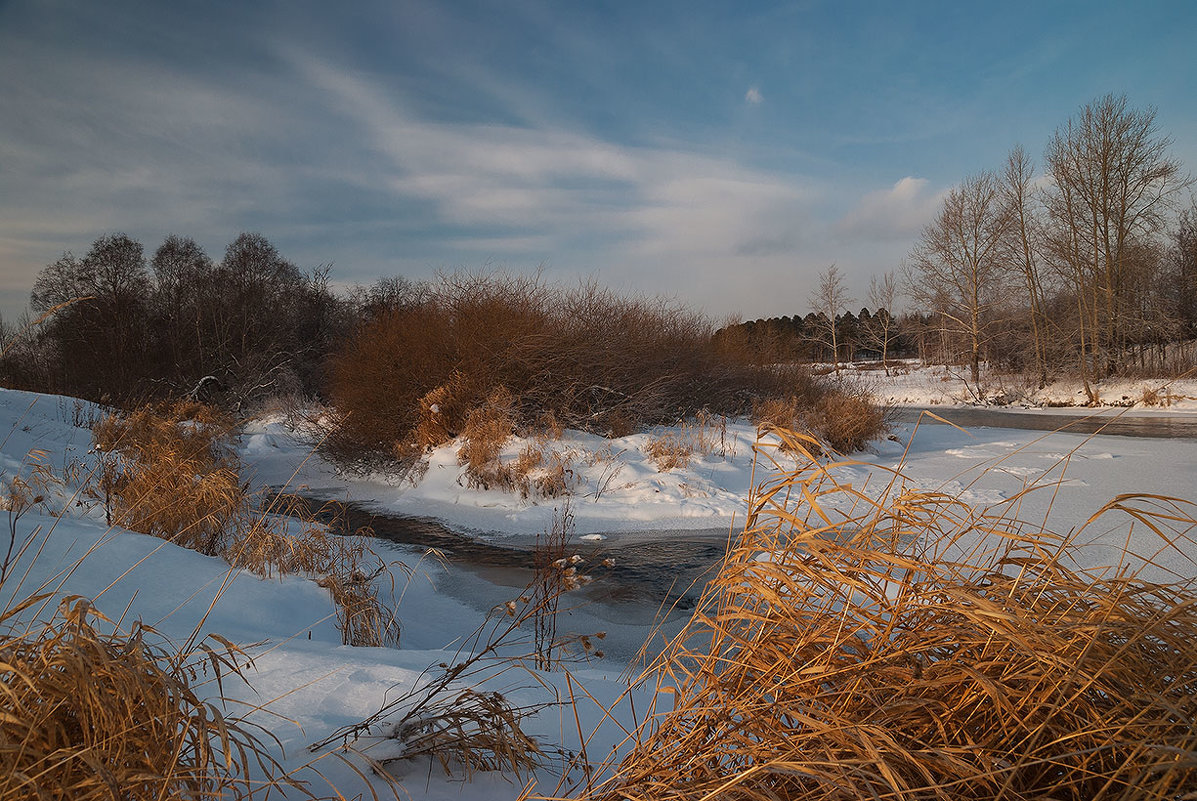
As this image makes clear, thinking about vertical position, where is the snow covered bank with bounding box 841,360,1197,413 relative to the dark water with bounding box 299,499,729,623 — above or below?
above

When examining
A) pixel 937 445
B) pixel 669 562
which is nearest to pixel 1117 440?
pixel 937 445

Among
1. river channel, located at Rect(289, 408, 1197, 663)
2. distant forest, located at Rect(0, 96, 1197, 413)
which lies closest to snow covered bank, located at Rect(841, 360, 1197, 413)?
distant forest, located at Rect(0, 96, 1197, 413)

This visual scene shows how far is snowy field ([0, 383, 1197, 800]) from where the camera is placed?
7.08 feet

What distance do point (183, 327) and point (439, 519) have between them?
80.9 feet

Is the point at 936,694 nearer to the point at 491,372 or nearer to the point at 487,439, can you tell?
the point at 487,439

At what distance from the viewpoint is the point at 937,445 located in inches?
536

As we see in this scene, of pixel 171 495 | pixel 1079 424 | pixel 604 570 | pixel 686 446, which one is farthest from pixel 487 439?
pixel 1079 424

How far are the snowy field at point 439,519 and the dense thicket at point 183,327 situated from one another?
28.5ft

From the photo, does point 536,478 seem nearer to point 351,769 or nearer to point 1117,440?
point 351,769

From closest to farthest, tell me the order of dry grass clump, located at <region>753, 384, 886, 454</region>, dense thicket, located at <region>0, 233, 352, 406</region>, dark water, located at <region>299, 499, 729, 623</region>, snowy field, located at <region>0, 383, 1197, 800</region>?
snowy field, located at <region>0, 383, 1197, 800</region>
dark water, located at <region>299, 499, 729, 623</region>
dry grass clump, located at <region>753, 384, 886, 454</region>
dense thicket, located at <region>0, 233, 352, 406</region>

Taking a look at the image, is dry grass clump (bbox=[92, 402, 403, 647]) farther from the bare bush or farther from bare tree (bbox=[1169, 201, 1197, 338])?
bare tree (bbox=[1169, 201, 1197, 338])

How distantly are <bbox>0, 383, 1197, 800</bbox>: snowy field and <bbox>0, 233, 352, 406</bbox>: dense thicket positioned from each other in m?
8.69

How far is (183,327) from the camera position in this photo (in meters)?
27.5

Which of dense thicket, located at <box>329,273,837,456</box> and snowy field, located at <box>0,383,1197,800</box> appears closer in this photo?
snowy field, located at <box>0,383,1197,800</box>
